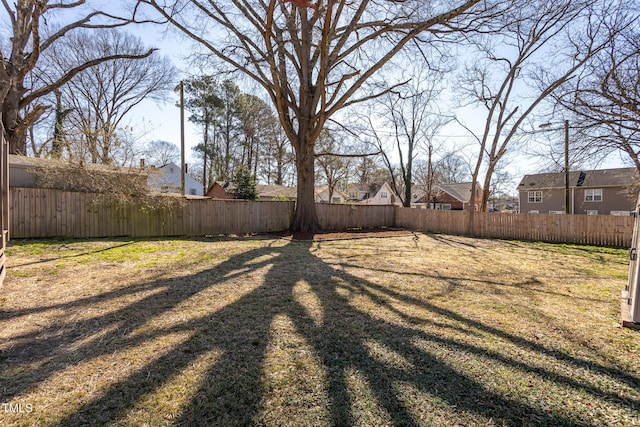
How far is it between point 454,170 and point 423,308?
39649mm

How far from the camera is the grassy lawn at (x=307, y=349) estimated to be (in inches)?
70.2

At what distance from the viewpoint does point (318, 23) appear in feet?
35.2

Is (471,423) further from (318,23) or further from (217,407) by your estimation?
(318,23)

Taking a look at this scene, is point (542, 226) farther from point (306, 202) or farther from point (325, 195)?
point (325, 195)

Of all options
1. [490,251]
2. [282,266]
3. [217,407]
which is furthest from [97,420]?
[490,251]

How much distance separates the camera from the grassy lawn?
1.78 meters

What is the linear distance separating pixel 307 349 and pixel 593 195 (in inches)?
1181

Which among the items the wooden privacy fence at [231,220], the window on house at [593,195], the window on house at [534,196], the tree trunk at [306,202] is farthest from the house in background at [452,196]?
the tree trunk at [306,202]

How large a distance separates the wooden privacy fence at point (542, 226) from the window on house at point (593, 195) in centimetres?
1651

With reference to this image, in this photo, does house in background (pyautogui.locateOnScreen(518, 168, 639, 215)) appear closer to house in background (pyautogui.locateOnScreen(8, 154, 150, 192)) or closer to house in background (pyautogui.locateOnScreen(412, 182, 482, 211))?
house in background (pyautogui.locateOnScreen(412, 182, 482, 211))

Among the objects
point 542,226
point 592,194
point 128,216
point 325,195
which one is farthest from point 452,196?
point 128,216

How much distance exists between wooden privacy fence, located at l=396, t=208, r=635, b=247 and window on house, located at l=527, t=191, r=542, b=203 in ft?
57.8

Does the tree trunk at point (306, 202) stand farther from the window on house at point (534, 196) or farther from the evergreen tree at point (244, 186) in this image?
the window on house at point (534, 196)

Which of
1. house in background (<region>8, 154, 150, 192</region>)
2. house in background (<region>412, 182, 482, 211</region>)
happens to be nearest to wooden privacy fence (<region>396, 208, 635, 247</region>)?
house in background (<region>8, 154, 150, 192</region>)
